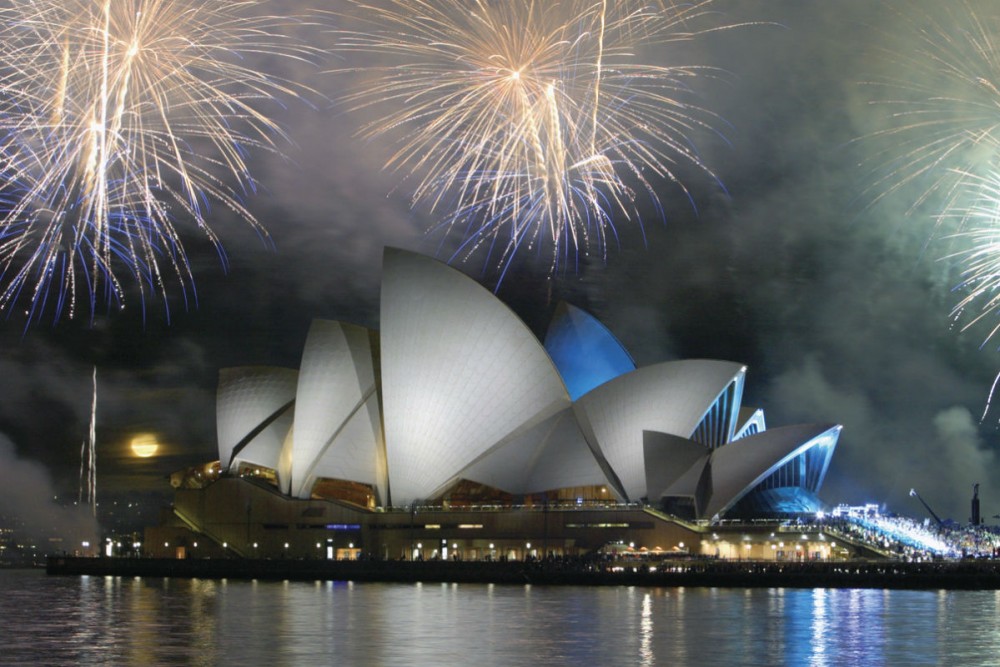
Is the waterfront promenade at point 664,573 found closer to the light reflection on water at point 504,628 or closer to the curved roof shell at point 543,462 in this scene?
the light reflection on water at point 504,628

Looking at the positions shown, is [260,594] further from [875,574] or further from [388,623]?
[875,574]

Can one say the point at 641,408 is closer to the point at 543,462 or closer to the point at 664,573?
Answer: the point at 543,462

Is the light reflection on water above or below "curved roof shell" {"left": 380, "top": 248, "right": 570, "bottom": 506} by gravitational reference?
below

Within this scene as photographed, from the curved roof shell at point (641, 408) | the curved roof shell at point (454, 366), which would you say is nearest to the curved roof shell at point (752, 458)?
the curved roof shell at point (641, 408)

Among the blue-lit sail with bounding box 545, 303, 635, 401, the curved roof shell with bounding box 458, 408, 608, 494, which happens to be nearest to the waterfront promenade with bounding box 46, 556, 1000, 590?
the curved roof shell with bounding box 458, 408, 608, 494

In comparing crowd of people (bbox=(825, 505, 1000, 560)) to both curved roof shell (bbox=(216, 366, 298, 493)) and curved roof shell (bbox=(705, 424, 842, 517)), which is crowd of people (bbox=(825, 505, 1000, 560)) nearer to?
curved roof shell (bbox=(705, 424, 842, 517))

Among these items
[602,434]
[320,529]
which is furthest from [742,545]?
[320,529]
